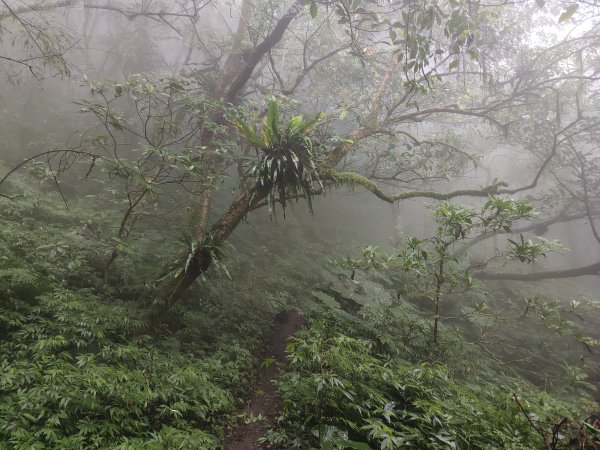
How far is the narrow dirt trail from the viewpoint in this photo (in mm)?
4082

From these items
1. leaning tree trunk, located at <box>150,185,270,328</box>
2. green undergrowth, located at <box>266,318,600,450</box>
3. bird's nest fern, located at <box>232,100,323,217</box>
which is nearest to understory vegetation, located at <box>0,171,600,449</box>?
green undergrowth, located at <box>266,318,600,450</box>

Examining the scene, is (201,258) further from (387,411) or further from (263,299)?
(387,411)

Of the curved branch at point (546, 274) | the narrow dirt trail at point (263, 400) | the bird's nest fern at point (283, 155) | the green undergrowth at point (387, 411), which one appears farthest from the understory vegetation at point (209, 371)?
the curved branch at point (546, 274)

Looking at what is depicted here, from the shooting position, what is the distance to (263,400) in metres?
4.96

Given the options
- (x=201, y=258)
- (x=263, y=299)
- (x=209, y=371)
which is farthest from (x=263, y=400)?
(x=263, y=299)

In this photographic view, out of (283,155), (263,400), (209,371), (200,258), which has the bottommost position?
(263,400)

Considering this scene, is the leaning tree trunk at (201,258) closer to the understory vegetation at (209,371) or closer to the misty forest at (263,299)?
the misty forest at (263,299)

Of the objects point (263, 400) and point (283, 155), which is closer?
point (283, 155)

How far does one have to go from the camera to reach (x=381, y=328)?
6020mm

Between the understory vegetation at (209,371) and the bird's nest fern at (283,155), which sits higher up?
the bird's nest fern at (283,155)

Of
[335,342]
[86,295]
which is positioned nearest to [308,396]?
[335,342]

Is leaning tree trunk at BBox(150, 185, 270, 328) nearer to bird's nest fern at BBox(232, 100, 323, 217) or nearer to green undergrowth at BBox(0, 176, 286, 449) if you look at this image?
bird's nest fern at BBox(232, 100, 323, 217)

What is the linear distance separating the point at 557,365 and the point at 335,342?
7.45 metres

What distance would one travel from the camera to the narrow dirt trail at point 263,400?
4082 mm
